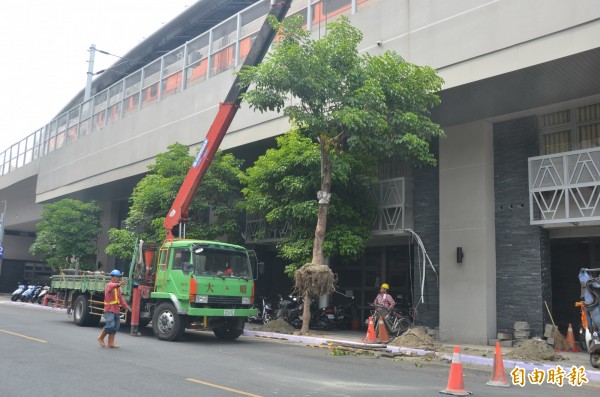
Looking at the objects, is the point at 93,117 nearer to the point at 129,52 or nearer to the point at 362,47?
the point at 129,52

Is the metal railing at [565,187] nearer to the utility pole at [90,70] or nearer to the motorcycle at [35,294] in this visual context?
the motorcycle at [35,294]

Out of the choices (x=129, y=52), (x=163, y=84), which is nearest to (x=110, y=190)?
(x=163, y=84)

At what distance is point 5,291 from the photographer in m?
49.0

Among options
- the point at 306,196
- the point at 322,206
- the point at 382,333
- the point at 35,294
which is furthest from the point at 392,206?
the point at 35,294

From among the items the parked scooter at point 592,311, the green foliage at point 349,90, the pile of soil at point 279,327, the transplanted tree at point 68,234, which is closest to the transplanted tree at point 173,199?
the pile of soil at point 279,327

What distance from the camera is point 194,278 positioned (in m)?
13.8

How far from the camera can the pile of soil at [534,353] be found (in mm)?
12289

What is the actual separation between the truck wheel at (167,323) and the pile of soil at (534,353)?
7.77 meters

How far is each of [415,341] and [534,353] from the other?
292 cm

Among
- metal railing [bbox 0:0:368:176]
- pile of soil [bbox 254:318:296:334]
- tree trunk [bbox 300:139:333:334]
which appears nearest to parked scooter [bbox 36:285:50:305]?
metal railing [bbox 0:0:368:176]

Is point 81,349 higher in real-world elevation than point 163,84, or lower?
lower

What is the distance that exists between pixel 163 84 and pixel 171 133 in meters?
3.16

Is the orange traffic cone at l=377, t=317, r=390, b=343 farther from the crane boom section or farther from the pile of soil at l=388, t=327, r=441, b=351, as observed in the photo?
the crane boom section

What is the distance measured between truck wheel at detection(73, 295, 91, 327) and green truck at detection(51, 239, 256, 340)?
2.69 meters
